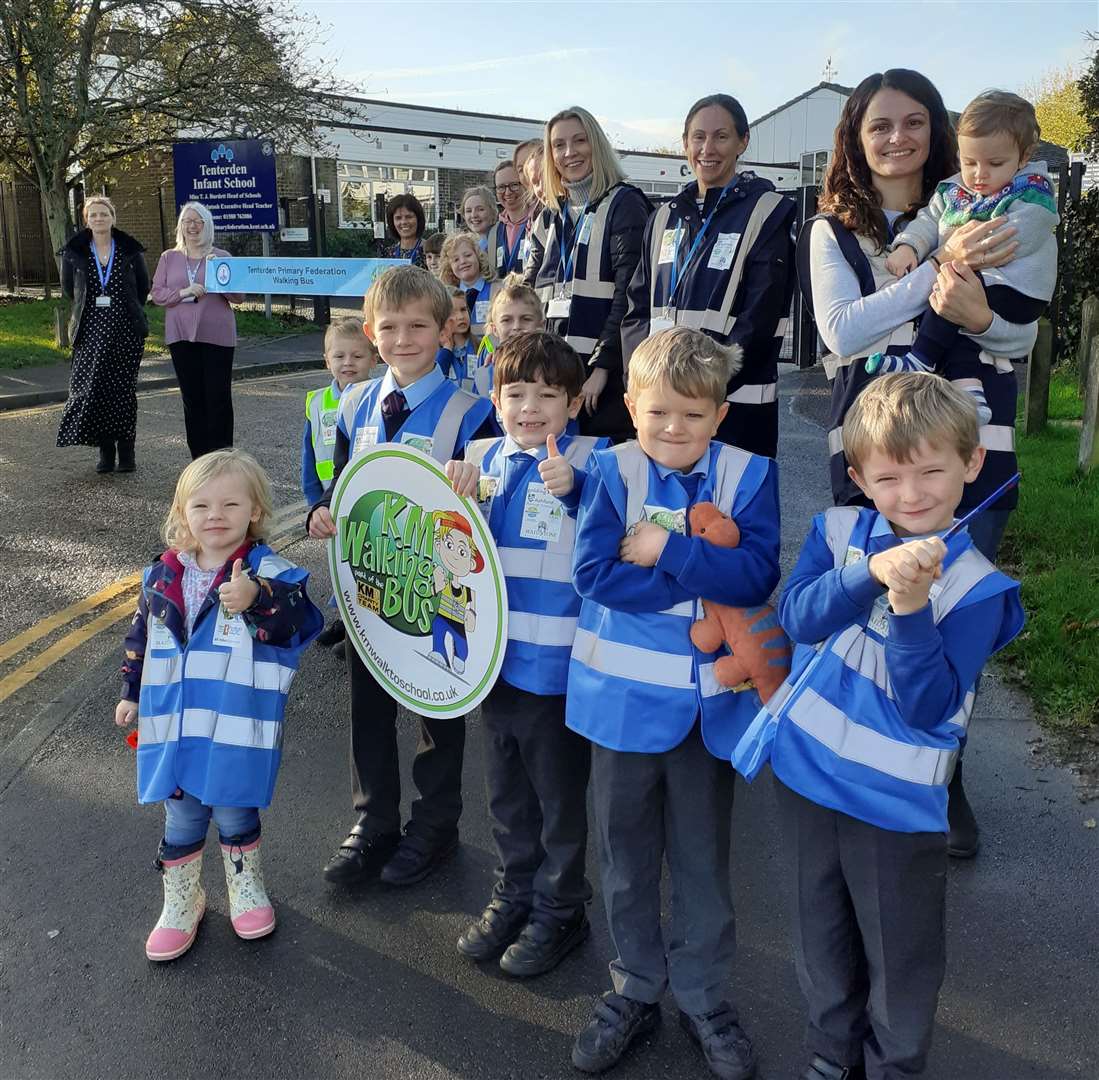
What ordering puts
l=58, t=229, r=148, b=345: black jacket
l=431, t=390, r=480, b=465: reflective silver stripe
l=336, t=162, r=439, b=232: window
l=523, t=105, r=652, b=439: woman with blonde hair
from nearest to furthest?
1. l=431, t=390, r=480, b=465: reflective silver stripe
2. l=523, t=105, r=652, b=439: woman with blonde hair
3. l=58, t=229, r=148, b=345: black jacket
4. l=336, t=162, r=439, b=232: window

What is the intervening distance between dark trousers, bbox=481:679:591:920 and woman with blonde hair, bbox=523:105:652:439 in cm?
174

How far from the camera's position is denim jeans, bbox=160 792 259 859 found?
310cm

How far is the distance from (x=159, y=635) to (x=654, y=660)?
1.45 meters

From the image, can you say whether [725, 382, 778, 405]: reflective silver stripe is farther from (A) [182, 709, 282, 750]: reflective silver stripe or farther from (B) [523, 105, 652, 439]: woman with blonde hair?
(A) [182, 709, 282, 750]: reflective silver stripe

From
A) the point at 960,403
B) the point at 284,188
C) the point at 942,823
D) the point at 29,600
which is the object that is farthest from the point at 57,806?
the point at 284,188

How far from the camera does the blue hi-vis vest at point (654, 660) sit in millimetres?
2520

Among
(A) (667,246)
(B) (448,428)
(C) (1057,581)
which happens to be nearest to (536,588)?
(B) (448,428)

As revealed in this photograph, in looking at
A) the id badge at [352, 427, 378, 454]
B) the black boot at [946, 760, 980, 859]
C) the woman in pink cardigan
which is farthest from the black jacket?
the black boot at [946, 760, 980, 859]

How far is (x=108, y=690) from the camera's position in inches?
192

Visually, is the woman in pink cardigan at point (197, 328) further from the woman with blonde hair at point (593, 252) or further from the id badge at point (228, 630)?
the id badge at point (228, 630)

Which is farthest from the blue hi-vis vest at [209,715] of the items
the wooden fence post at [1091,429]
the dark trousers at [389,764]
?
the wooden fence post at [1091,429]

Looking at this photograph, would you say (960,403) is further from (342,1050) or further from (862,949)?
(342,1050)

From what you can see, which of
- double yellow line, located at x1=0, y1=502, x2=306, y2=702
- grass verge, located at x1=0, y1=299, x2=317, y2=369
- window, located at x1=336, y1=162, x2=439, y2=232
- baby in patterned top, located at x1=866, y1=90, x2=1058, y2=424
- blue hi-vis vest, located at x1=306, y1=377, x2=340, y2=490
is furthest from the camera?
window, located at x1=336, y1=162, x2=439, y2=232

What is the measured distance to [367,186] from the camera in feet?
110
